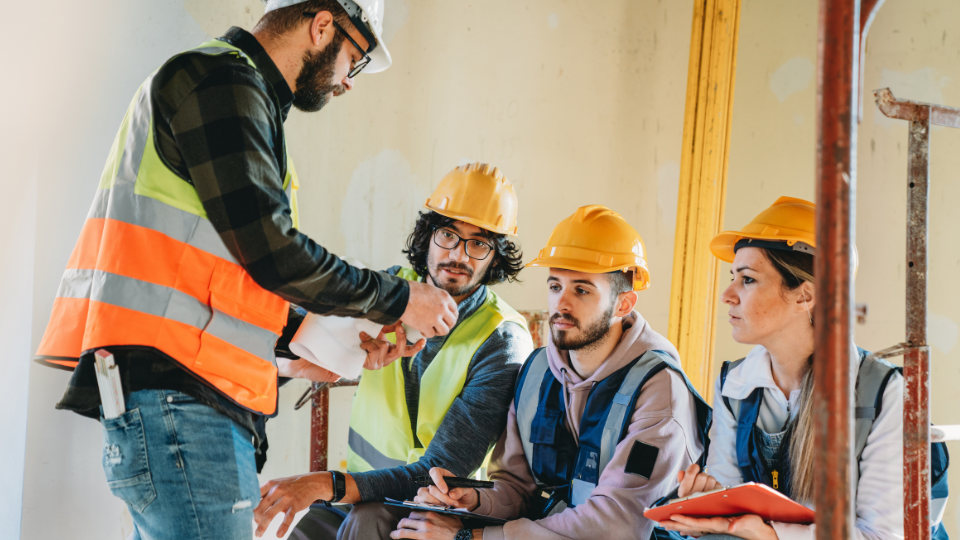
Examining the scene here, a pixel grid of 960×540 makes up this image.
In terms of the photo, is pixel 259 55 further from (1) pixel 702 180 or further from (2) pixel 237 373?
(1) pixel 702 180

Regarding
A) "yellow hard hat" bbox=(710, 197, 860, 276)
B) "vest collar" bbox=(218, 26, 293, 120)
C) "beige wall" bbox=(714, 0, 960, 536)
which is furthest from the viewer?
"beige wall" bbox=(714, 0, 960, 536)

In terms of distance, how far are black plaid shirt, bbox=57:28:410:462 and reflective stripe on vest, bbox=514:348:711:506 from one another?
3.91 feet

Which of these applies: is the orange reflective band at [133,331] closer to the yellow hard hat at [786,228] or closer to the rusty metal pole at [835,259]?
the rusty metal pole at [835,259]

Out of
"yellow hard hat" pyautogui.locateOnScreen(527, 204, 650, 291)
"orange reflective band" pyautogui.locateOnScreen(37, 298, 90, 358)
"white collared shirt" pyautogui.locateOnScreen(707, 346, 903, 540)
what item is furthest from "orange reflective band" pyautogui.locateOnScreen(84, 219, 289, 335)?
"white collared shirt" pyautogui.locateOnScreen(707, 346, 903, 540)

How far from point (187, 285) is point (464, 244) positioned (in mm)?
1674

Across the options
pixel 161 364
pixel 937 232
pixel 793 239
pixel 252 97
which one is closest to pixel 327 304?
pixel 161 364

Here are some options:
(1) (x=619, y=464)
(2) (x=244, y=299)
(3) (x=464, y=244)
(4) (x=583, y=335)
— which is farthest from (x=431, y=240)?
(2) (x=244, y=299)

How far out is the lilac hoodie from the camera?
2102 mm

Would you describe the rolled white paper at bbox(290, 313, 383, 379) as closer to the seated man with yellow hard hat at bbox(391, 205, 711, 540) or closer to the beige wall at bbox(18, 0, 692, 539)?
the seated man with yellow hard hat at bbox(391, 205, 711, 540)

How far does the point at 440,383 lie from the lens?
2.78 m

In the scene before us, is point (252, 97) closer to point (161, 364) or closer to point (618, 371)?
point (161, 364)

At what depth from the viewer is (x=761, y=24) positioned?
5.43m

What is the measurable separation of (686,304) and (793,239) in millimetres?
2764

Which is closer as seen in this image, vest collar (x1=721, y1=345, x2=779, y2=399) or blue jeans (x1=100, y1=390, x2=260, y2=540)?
blue jeans (x1=100, y1=390, x2=260, y2=540)
